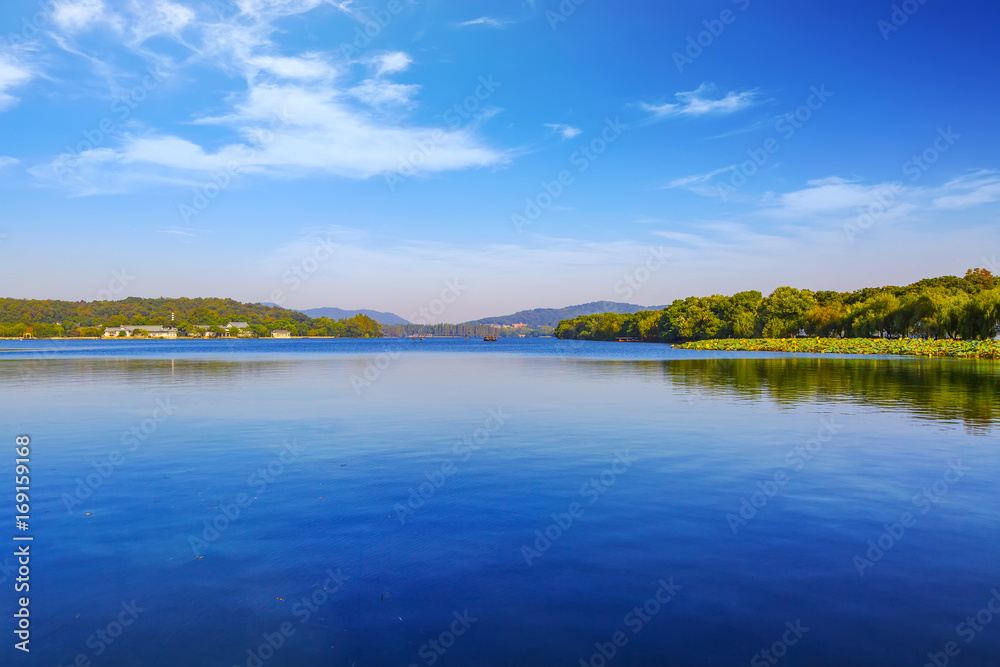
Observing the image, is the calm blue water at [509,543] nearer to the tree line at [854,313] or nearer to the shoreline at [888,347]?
the shoreline at [888,347]

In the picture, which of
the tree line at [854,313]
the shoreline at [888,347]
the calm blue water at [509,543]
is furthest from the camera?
the tree line at [854,313]

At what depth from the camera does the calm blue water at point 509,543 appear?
6.38 m

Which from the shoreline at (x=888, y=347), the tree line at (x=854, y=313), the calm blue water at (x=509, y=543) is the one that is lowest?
the calm blue water at (x=509, y=543)

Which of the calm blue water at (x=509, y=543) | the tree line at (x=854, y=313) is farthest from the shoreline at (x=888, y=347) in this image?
the calm blue water at (x=509, y=543)

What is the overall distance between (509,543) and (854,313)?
426ft

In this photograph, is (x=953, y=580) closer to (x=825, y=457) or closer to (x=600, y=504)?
(x=600, y=504)

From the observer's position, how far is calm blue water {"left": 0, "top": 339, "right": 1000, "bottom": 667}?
20.9 feet

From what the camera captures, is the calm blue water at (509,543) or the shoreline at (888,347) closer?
the calm blue water at (509,543)

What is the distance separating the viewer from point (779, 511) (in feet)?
35.9

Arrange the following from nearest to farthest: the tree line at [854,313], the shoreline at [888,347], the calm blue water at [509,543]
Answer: the calm blue water at [509,543]
the shoreline at [888,347]
the tree line at [854,313]

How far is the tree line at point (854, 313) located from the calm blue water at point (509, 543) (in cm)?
7826

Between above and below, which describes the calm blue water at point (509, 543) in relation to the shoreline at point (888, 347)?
below

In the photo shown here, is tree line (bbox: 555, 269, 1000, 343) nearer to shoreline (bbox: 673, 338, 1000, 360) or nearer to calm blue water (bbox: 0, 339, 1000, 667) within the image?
shoreline (bbox: 673, 338, 1000, 360)

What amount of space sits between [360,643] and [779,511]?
789 centimetres
